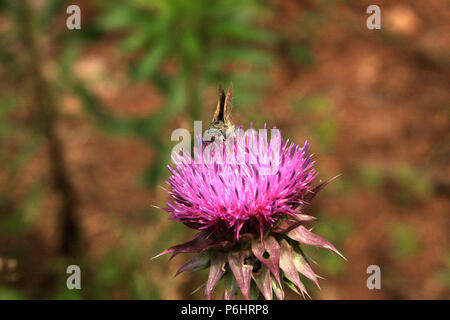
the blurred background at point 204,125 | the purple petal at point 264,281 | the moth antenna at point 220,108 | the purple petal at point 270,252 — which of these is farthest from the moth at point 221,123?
the blurred background at point 204,125

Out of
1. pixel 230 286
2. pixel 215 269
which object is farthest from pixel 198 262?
pixel 230 286

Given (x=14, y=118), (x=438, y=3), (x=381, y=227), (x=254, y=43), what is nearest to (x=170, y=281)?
(x=381, y=227)

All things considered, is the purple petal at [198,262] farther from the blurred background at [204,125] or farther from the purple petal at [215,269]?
the blurred background at [204,125]

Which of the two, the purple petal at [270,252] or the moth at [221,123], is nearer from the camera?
the purple petal at [270,252]

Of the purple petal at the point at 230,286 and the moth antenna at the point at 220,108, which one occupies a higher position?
the moth antenna at the point at 220,108

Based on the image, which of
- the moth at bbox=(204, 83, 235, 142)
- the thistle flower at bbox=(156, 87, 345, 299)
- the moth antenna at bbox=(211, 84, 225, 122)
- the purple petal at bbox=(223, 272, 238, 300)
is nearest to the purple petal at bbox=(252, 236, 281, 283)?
the thistle flower at bbox=(156, 87, 345, 299)

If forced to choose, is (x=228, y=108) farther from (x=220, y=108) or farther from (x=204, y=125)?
(x=204, y=125)

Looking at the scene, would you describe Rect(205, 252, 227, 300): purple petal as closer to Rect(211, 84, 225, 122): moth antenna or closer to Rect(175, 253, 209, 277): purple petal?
Rect(175, 253, 209, 277): purple petal
